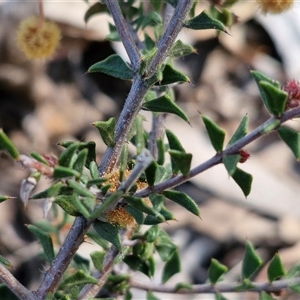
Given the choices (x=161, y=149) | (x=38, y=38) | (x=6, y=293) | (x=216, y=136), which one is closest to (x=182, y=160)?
(x=216, y=136)

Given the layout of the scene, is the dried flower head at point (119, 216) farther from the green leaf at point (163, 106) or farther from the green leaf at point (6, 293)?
the green leaf at point (6, 293)

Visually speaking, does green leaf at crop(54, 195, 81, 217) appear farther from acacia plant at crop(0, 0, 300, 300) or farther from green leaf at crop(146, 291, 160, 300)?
green leaf at crop(146, 291, 160, 300)

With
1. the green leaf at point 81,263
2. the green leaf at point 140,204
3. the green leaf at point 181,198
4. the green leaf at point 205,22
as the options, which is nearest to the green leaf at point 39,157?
the green leaf at point 140,204

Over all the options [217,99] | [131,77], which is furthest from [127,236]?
[217,99]

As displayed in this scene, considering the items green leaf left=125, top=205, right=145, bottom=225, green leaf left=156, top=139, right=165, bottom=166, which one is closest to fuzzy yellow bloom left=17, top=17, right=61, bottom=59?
green leaf left=156, top=139, right=165, bottom=166

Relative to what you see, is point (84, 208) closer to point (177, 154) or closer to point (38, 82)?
point (177, 154)
